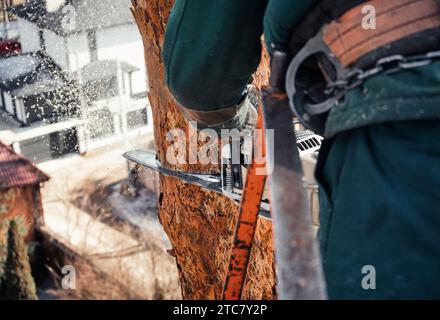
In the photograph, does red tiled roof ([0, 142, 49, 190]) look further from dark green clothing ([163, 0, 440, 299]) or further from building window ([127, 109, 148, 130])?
dark green clothing ([163, 0, 440, 299])

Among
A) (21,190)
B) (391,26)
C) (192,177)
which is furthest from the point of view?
(21,190)

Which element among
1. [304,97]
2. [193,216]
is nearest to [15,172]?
[193,216]

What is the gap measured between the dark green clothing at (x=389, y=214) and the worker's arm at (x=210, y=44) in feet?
1.85

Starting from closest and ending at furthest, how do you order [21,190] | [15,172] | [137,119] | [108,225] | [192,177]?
[192,177] < [21,190] < [15,172] < [108,225] < [137,119]

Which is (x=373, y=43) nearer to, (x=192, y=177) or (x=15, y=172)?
(x=192, y=177)

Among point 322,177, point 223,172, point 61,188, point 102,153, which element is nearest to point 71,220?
point 61,188

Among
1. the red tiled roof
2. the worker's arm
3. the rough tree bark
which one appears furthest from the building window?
the worker's arm

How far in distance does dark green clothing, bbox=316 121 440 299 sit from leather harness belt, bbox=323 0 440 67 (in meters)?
0.18

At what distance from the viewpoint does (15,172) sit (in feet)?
48.0

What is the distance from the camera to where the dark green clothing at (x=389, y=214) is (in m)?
1.14

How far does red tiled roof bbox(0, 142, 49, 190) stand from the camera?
46.4ft

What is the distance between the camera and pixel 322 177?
1340 millimetres

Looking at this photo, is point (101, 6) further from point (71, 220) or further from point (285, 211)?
point (285, 211)

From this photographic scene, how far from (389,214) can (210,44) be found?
76cm
